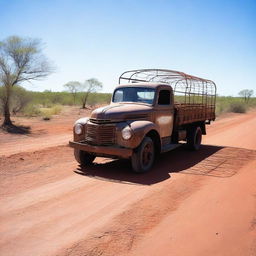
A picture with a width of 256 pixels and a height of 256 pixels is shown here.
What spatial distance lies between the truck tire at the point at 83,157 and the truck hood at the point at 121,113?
40.3 inches

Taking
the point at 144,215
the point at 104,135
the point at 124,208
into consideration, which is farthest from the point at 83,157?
the point at 144,215

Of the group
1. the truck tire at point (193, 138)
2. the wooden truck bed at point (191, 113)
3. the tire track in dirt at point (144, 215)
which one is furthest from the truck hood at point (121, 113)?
the truck tire at point (193, 138)

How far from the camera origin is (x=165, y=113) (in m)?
8.58

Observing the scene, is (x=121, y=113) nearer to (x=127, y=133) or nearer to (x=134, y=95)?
(x=127, y=133)

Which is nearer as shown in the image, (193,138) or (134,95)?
(134,95)

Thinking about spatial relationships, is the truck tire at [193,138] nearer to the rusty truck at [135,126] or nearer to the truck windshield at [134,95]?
the rusty truck at [135,126]

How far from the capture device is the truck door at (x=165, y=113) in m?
8.32

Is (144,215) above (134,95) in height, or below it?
below

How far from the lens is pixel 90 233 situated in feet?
13.0

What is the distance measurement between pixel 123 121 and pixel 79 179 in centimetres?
179

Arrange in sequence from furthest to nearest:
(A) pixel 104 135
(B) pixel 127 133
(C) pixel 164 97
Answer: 1. (C) pixel 164 97
2. (A) pixel 104 135
3. (B) pixel 127 133

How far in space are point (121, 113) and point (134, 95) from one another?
4.81 feet

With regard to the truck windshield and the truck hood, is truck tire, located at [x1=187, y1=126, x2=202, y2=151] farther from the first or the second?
the truck hood

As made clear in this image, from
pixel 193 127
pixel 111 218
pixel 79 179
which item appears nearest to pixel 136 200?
pixel 111 218
